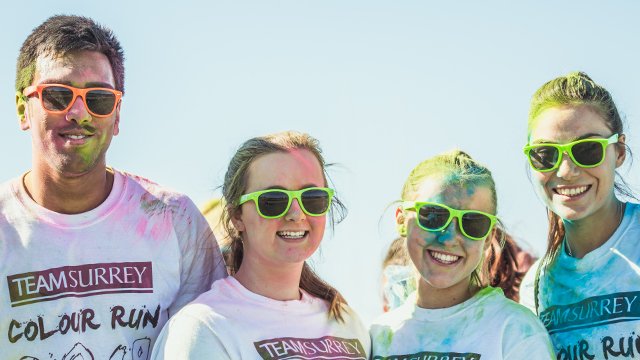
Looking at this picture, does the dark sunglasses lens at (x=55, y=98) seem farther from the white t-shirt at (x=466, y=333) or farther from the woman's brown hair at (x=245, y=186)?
the white t-shirt at (x=466, y=333)

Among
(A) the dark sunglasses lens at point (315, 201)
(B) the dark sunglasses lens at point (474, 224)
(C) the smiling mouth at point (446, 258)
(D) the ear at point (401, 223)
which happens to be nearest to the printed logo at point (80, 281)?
(A) the dark sunglasses lens at point (315, 201)

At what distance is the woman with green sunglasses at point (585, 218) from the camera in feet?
15.4

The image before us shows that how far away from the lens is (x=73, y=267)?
176 inches

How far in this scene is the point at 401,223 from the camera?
4973 mm

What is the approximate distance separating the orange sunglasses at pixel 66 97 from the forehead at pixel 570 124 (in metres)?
2.37

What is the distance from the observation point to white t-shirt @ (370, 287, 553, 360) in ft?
14.3

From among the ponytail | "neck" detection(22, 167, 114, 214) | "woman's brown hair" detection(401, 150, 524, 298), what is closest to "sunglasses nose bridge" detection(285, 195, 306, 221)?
"woman's brown hair" detection(401, 150, 524, 298)

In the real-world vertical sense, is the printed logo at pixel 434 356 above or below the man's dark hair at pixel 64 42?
below

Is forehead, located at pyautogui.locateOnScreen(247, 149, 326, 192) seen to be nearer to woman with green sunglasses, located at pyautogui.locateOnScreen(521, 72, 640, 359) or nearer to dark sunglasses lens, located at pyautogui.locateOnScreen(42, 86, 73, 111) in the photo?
dark sunglasses lens, located at pyautogui.locateOnScreen(42, 86, 73, 111)

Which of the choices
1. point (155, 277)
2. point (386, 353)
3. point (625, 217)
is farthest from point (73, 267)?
point (625, 217)

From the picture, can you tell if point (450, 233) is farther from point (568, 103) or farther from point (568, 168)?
point (568, 103)

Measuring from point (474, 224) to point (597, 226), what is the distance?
791mm

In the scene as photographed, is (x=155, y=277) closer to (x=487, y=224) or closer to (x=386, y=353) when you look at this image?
(x=386, y=353)

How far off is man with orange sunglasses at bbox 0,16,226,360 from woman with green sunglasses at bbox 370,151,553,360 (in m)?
1.13
